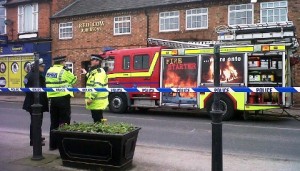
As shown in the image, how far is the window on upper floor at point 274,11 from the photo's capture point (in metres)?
17.8

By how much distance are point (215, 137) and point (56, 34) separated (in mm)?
21946

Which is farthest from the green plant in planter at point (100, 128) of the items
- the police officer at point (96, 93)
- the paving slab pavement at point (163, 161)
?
the police officer at point (96, 93)

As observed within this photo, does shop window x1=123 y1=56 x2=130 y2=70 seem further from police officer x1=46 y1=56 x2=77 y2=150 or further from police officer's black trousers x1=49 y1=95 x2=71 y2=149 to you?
police officer's black trousers x1=49 y1=95 x2=71 y2=149

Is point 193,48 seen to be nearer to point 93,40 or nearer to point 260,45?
point 260,45

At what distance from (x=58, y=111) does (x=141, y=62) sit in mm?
7902

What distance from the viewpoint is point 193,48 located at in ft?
43.9

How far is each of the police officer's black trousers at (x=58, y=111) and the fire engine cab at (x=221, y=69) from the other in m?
6.74

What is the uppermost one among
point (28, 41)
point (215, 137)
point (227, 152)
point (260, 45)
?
point (28, 41)

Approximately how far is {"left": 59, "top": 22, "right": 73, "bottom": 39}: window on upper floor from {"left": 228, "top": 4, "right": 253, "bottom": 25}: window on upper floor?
10720 millimetres

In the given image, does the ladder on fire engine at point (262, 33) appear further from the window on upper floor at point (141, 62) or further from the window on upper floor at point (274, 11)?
the window on upper floor at point (274, 11)

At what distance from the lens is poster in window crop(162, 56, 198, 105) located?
13.4 metres

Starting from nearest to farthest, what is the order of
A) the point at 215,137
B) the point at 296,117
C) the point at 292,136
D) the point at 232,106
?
the point at 215,137, the point at 292,136, the point at 232,106, the point at 296,117

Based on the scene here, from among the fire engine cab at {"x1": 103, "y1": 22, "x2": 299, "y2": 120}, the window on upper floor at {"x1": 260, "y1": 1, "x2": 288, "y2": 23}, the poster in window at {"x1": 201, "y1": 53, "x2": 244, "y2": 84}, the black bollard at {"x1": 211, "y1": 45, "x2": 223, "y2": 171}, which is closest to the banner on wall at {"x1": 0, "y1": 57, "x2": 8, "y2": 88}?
the fire engine cab at {"x1": 103, "y1": 22, "x2": 299, "y2": 120}

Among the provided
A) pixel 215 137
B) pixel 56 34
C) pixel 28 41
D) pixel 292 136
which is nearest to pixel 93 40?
pixel 56 34
